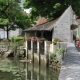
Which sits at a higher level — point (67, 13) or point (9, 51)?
point (67, 13)

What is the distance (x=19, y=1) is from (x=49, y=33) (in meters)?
17.0

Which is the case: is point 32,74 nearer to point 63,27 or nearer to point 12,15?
point 63,27

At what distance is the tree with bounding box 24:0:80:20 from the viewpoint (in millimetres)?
38259

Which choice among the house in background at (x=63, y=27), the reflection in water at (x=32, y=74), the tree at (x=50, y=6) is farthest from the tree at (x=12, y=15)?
the reflection in water at (x=32, y=74)

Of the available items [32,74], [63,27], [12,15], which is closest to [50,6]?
[63,27]

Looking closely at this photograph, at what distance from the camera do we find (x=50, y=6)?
38.8m

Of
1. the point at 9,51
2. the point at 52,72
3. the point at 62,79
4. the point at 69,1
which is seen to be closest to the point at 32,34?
the point at 9,51

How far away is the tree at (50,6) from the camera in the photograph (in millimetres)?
38259

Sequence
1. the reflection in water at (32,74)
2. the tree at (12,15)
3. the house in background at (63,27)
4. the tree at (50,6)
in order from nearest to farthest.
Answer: the reflection in water at (32,74) → the house in background at (63,27) → the tree at (50,6) → the tree at (12,15)

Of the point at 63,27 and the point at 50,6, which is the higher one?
the point at 50,6

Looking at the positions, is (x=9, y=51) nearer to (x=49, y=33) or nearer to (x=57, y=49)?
(x=49, y=33)

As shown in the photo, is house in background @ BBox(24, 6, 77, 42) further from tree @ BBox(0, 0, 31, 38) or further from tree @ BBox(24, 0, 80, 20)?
tree @ BBox(0, 0, 31, 38)

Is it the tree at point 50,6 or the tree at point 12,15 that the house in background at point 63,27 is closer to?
the tree at point 50,6

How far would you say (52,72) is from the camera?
24844 mm
